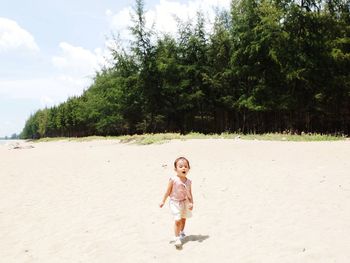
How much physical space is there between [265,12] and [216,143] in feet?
56.6

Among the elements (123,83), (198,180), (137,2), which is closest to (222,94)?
(123,83)

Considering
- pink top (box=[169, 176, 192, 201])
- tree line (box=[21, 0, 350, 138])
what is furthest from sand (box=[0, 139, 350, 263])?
tree line (box=[21, 0, 350, 138])

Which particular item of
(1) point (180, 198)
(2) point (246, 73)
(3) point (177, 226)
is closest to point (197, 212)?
(3) point (177, 226)

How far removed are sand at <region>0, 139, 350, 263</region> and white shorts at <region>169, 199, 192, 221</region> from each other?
51cm

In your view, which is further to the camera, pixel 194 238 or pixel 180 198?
pixel 194 238

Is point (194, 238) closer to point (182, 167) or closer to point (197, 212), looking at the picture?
point (182, 167)

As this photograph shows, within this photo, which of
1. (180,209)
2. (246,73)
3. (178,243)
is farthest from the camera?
(246,73)

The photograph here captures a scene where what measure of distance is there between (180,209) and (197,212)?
2.28 metres

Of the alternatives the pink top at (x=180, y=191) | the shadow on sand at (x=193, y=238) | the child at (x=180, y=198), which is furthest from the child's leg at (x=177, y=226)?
the pink top at (x=180, y=191)

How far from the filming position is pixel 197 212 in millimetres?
9234

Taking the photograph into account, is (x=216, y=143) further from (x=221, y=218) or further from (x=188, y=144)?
(x=221, y=218)

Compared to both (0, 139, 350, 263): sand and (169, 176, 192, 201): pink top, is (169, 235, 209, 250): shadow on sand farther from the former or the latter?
(169, 176, 192, 201): pink top

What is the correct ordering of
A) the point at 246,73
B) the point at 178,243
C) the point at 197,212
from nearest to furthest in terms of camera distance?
1. the point at 178,243
2. the point at 197,212
3. the point at 246,73

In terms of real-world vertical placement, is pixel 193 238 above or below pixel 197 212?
below
